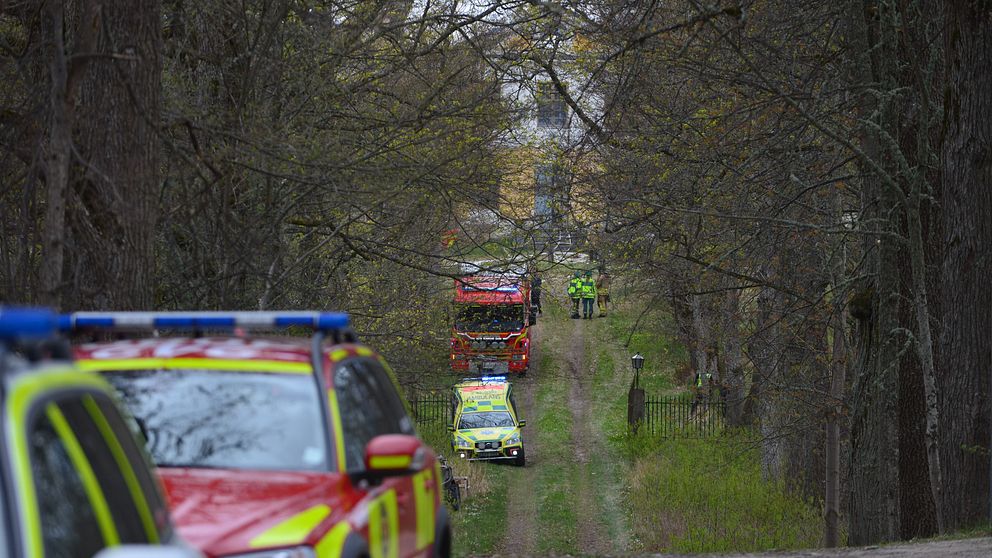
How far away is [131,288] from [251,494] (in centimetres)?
500

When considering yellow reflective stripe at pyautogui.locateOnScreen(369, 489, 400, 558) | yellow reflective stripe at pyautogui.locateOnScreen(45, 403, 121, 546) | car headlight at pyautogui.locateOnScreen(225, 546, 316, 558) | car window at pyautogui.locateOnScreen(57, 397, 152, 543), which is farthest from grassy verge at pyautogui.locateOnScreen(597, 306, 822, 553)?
yellow reflective stripe at pyautogui.locateOnScreen(45, 403, 121, 546)

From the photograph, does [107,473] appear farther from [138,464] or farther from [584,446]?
[584,446]

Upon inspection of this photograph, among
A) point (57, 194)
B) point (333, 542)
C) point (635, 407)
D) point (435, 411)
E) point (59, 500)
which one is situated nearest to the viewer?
point (59, 500)

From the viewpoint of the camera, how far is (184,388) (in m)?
5.87

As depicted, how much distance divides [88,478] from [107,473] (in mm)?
169

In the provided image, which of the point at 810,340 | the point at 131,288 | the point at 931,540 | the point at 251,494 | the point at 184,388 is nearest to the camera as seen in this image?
the point at 251,494

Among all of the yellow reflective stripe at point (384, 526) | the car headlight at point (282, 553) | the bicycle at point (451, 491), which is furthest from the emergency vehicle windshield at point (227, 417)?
the bicycle at point (451, 491)

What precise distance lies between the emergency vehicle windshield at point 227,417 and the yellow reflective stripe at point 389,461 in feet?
0.71

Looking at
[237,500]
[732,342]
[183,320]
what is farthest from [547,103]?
[237,500]

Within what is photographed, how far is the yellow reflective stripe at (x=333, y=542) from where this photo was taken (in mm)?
4852

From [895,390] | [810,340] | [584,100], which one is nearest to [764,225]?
[895,390]

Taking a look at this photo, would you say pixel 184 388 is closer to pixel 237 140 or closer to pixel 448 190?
pixel 237 140

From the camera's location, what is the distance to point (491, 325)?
31.9 meters

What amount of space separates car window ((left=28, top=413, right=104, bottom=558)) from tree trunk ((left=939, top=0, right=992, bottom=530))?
11686mm
